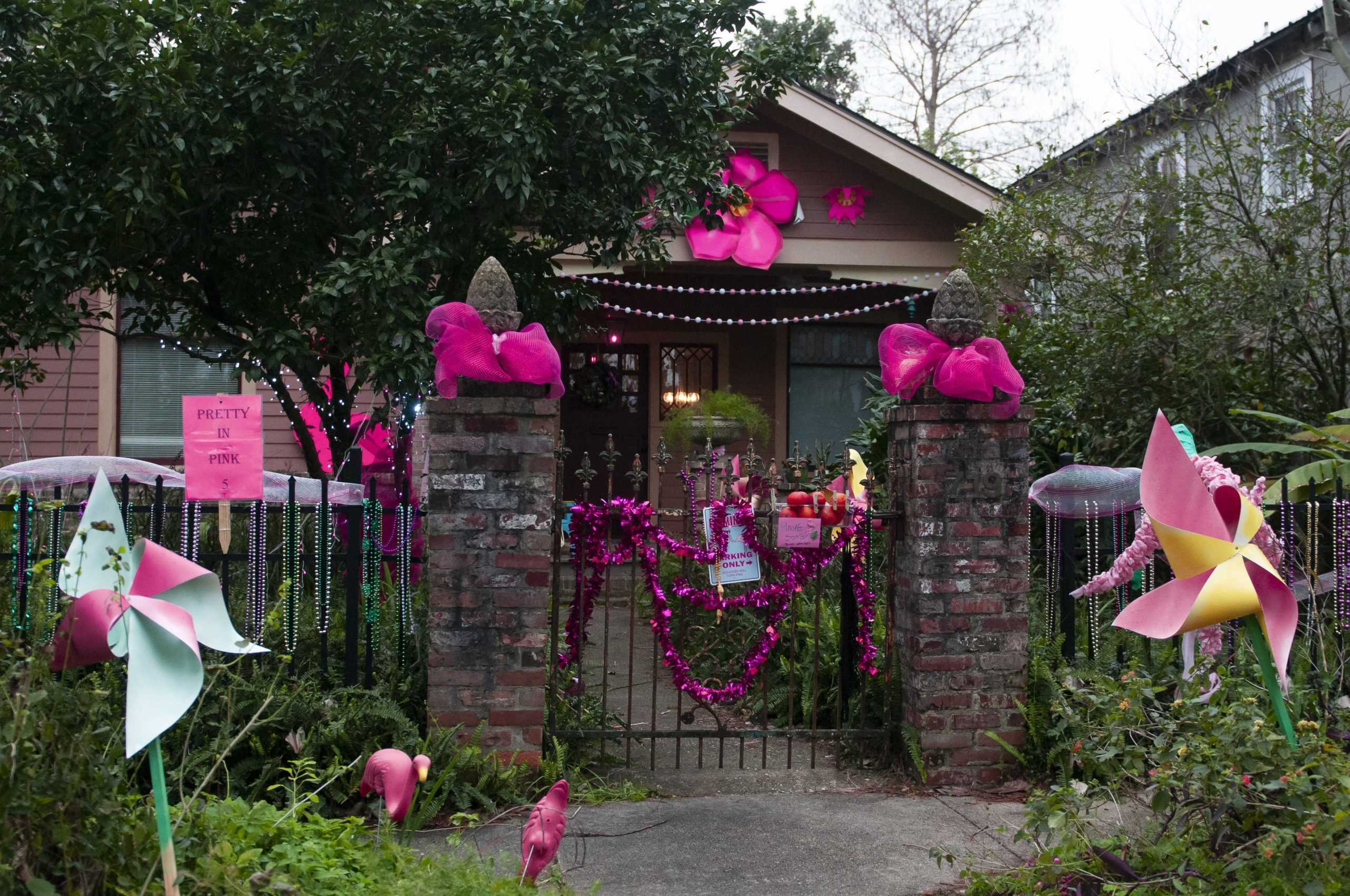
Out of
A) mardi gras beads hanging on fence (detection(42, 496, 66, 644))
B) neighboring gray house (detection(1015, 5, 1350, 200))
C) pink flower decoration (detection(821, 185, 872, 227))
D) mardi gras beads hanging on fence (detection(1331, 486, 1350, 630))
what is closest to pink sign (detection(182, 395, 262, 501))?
mardi gras beads hanging on fence (detection(42, 496, 66, 644))

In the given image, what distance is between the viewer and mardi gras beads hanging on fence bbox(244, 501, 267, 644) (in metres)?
4.77

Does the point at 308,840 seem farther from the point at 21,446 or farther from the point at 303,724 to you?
the point at 21,446

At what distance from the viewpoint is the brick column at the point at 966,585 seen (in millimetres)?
4926

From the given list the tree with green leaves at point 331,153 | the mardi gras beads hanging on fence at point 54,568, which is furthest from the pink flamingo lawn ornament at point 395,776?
the tree with green leaves at point 331,153

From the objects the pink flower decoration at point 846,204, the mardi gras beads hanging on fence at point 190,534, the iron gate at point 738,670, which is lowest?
the iron gate at point 738,670

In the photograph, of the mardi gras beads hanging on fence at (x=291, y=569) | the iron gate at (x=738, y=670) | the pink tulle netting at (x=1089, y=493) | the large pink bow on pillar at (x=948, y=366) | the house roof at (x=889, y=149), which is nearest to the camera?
the mardi gras beads hanging on fence at (x=291, y=569)

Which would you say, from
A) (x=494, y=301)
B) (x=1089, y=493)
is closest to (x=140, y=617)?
(x=494, y=301)

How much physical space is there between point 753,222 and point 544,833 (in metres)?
8.82

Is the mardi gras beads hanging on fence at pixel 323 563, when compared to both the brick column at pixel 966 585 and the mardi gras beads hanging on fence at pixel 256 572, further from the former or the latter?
the brick column at pixel 966 585

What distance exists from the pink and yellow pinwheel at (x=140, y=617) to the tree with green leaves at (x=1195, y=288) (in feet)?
21.8

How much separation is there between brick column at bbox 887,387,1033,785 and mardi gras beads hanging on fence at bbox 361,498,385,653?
7.68 feet

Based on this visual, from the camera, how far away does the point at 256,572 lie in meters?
4.79

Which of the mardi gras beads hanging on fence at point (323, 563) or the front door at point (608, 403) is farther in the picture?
the front door at point (608, 403)

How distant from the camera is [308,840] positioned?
326 centimetres
